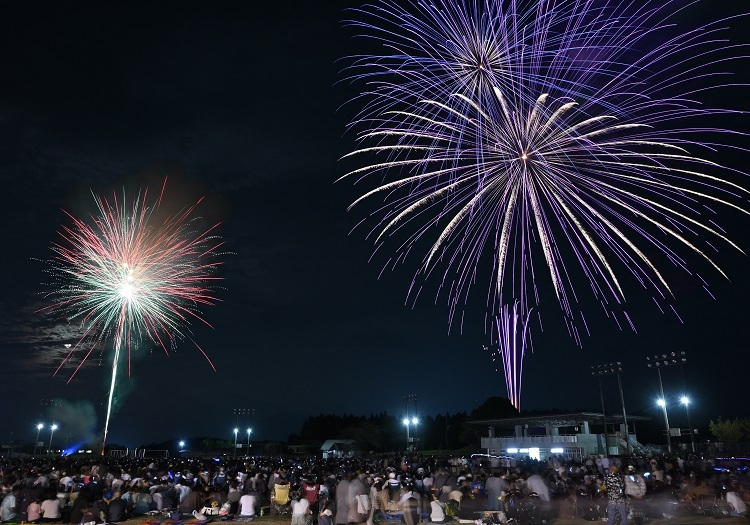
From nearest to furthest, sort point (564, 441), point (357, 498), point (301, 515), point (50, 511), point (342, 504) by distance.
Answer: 1. point (301, 515)
2. point (342, 504)
3. point (357, 498)
4. point (50, 511)
5. point (564, 441)

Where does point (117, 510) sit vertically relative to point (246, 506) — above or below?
above

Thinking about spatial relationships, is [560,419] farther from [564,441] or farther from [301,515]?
[301,515]

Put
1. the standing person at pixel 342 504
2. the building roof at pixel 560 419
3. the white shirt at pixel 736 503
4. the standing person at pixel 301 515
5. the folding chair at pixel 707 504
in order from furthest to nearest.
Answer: the building roof at pixel 560 419 → the folding chair at pixel 707 504 → the white shirt at pixel 736 503 → the standing person at pixel 342 504 → the standing person at pixel 301 515

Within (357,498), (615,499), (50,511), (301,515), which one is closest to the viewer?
(615,499)

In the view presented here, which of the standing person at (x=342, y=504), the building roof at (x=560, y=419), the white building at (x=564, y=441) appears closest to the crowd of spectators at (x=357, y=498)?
the standing person at (x=342, y=504)

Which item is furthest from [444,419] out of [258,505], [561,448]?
[258,505]

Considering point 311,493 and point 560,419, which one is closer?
point 311,493

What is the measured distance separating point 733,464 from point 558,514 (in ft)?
75.5

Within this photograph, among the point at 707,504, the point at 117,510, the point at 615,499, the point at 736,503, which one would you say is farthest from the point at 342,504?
the point at 736,503

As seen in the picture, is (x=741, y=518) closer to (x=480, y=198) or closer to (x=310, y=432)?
(x=480, y=198)

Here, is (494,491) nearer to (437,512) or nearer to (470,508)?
(470,508)

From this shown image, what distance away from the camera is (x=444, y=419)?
127812 mm

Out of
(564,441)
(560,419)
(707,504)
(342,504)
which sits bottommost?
(707,504)

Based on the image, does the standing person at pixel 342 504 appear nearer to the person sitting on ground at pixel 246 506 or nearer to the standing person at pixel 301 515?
the standing person at pixel 301 515
